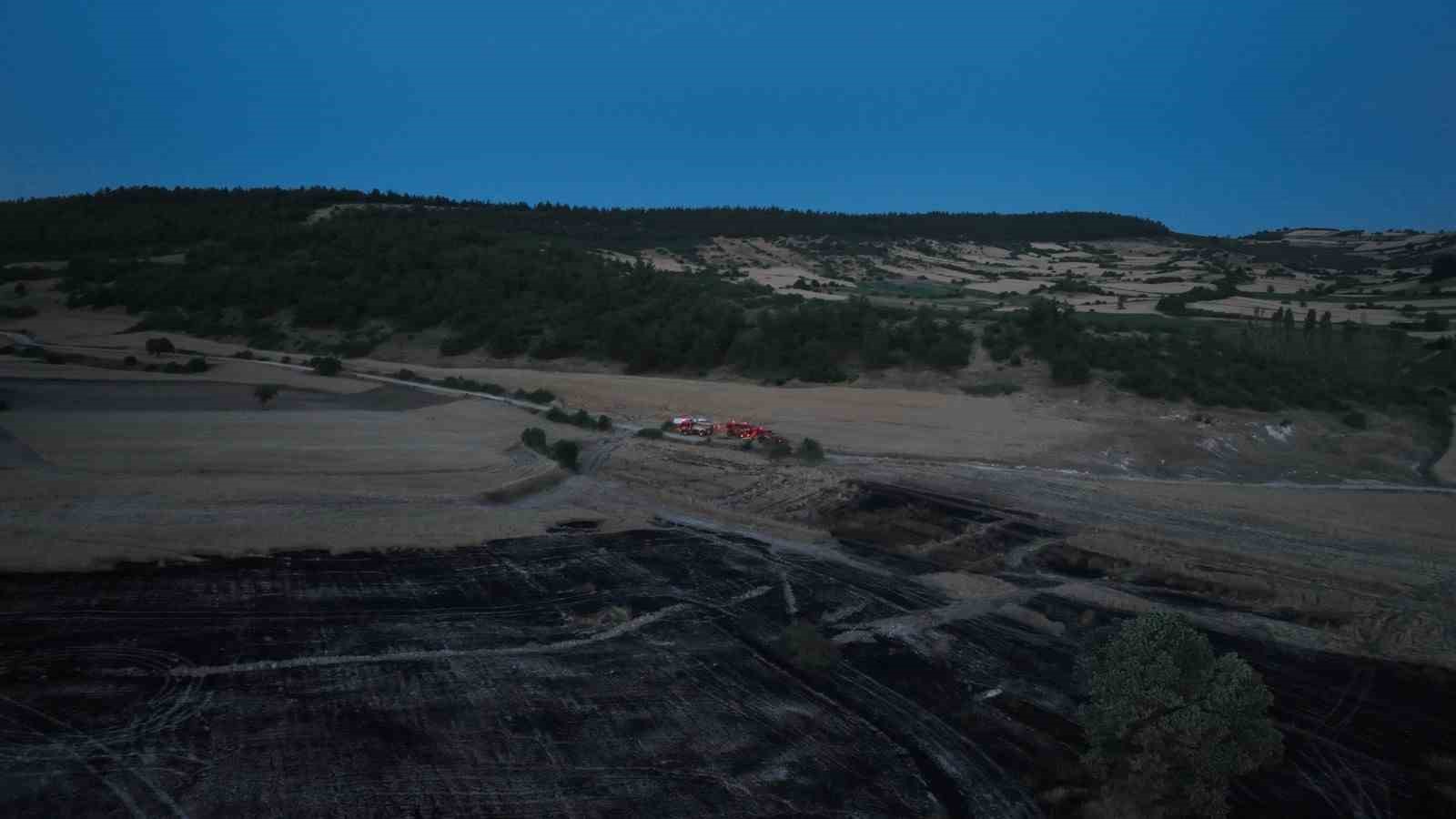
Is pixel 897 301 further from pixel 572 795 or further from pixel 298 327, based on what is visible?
pixel 572 795

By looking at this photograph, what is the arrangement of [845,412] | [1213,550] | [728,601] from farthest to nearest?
[845,412], [1213,550], [728,601]

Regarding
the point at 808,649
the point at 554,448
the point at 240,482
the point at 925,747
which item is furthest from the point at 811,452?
the point at 925,747

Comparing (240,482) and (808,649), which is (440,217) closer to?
(240,482)

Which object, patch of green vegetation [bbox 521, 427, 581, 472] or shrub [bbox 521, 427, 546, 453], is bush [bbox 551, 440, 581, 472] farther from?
shrub [bbox 521, 427, 546, 453]

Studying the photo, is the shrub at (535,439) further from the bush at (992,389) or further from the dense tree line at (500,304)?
the bush at (992,389)

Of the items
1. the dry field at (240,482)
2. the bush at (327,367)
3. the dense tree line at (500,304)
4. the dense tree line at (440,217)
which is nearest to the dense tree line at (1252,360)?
the dense tree line at (500,304)

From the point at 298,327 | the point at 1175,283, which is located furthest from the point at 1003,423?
the point at 1175,283
